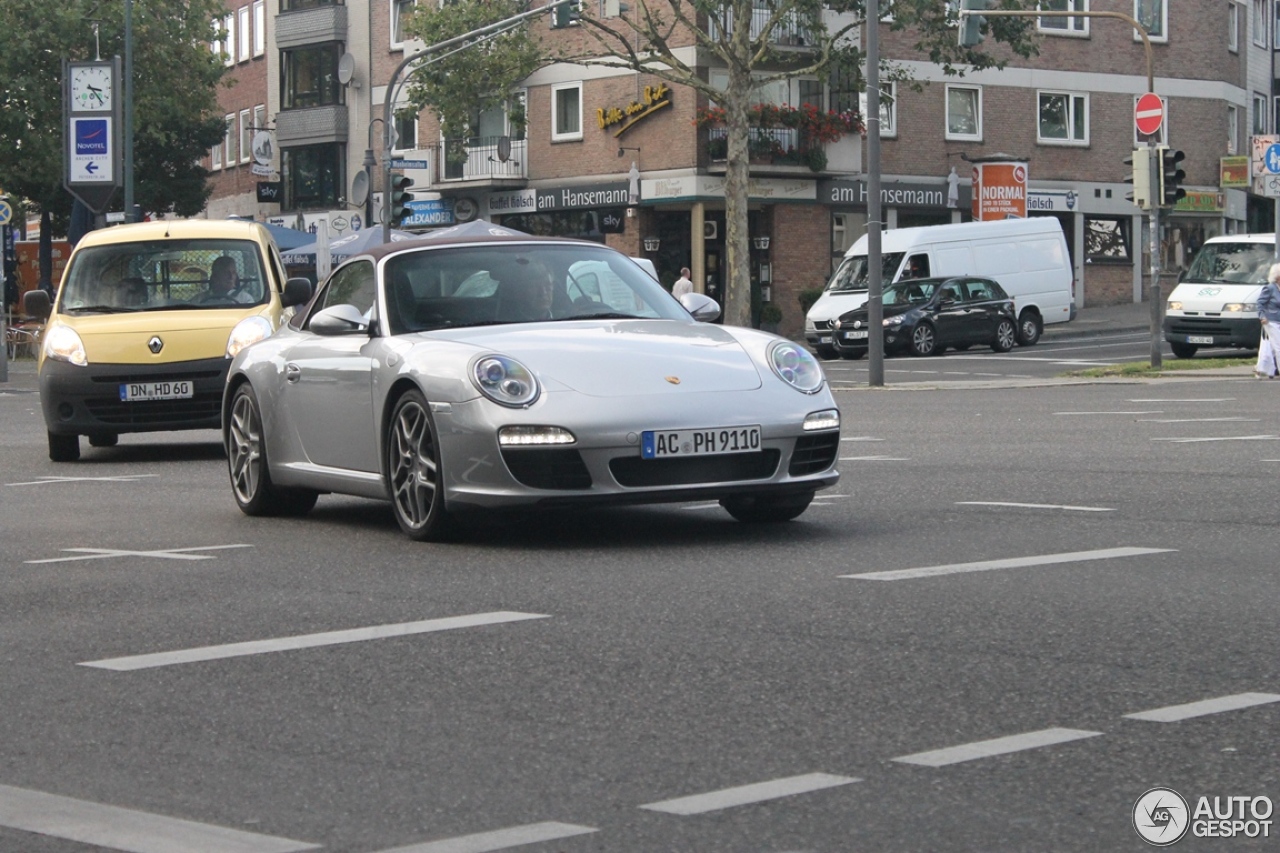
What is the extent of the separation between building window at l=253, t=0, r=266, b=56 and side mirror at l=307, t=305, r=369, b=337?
2621 inches

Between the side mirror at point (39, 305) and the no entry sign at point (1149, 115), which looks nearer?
the side mirror at point (39, 305)

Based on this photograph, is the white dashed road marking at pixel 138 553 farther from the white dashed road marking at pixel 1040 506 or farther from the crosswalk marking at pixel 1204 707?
the crosswalk marking at pixel 1204 707

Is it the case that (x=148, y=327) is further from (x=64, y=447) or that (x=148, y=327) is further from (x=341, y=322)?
(x=341, y=322)

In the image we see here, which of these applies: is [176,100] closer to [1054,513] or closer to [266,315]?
[266,315]

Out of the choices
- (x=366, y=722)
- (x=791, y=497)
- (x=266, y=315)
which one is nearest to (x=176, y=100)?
(x=266, y=315)

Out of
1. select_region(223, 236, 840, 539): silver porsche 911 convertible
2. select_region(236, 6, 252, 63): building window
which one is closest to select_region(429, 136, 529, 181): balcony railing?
select_region(236, 6, 252, 63): building window

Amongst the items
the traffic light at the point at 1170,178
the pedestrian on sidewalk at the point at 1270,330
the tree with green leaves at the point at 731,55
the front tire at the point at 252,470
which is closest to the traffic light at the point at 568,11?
the tree with green leaves at the point at 731,55

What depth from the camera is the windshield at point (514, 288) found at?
10.6 metres

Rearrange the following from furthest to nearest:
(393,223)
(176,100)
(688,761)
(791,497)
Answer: (176,100)
(393,223)
(791,497)
(688,761)

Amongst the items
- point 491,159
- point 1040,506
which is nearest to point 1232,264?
point 1040,506

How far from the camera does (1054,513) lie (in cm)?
1055

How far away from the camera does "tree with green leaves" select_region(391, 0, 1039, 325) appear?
157 feet

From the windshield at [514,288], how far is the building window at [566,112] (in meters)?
49.3

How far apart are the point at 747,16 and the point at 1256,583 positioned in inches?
1649
